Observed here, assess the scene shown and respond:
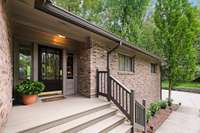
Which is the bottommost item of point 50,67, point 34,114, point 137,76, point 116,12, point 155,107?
point 155,107

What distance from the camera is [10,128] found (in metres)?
3.77

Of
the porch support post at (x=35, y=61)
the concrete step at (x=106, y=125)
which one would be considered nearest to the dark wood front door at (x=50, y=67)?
the porch support post at (x=35, y=61)

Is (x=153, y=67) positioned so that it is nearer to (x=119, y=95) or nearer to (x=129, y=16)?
(x=129, y=16)

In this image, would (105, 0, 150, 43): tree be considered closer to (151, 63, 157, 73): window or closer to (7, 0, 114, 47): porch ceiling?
(151, 63, 157, 73): window

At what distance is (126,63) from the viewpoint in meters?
10.3

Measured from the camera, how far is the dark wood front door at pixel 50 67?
7211 mm

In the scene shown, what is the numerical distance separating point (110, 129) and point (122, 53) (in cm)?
498

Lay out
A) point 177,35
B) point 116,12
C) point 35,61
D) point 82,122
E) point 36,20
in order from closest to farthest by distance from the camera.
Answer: point 82,122 < point 36,20 < point 35,61 < point 177,35 < point 116,12

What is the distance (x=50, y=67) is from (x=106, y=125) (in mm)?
3326

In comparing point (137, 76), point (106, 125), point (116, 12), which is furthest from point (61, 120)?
point (116, 12)

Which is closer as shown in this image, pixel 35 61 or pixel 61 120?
pixel 61 120

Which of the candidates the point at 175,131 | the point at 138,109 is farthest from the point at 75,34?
the point at 175,131

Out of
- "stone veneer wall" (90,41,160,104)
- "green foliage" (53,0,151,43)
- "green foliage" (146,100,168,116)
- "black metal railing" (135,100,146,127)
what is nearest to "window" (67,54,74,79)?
"stone veneer wall" (90,41,160,104)

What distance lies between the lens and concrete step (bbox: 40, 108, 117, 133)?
436 cm
